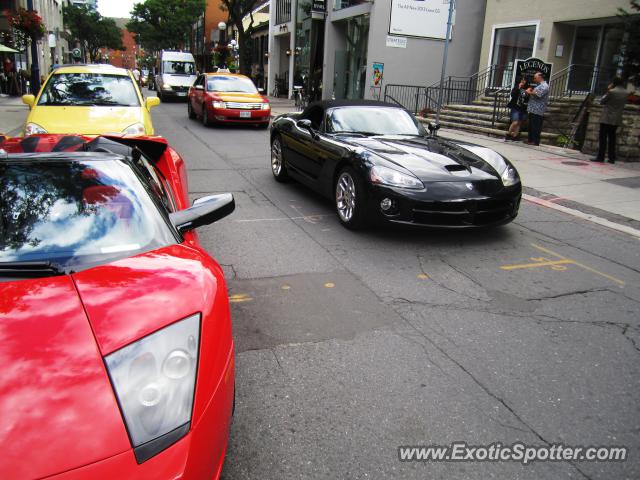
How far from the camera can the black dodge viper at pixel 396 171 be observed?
18.5 feet

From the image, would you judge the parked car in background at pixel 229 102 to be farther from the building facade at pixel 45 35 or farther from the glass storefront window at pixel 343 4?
the building facade at pixel 45 35

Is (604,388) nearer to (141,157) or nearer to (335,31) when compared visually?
(141,157)

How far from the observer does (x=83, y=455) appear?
5.15 ft

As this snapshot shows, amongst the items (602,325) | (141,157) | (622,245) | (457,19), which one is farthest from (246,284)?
(457,19)

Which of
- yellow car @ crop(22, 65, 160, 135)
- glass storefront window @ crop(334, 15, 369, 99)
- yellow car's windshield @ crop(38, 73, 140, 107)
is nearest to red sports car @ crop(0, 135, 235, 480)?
yellow car @ crop(22, 65, 160, 135)

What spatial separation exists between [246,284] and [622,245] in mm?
4542

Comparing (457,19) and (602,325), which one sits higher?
(457,19)

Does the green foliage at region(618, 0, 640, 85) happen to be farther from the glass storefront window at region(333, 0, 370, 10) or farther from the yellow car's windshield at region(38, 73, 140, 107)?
the glass storefront window at region(333, 0, 370, 10)

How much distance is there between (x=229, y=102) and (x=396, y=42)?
1036 cm

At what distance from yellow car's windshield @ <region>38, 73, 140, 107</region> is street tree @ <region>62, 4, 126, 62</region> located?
228 ft

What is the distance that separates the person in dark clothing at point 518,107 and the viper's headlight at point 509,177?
892 cm

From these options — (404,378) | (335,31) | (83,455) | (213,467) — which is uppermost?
(335,31)

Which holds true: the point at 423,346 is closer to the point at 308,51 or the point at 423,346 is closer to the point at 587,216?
the point at 587,216

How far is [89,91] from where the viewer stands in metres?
8.88
